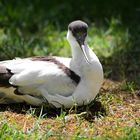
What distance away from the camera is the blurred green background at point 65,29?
6414mm

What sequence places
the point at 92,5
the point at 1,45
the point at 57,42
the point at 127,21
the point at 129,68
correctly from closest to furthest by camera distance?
the point at 129,68 < the point at 1,45 < the point at 57,42 < the point at 127,21 < the point at 92,5

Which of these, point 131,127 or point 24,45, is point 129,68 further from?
point 131,127

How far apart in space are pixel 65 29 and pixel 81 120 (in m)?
3.16

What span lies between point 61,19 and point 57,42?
109 cm

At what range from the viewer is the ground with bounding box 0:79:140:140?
14.0ft

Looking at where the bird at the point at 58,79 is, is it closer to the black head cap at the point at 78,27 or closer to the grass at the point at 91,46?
the black head cap at the point at 78,27

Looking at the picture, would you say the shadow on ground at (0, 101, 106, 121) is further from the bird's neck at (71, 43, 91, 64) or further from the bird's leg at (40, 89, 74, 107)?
the bird's neck at (71, 43, 91, 64)

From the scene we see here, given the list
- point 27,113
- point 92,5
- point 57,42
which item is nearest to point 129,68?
point 57,42

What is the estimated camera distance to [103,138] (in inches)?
165

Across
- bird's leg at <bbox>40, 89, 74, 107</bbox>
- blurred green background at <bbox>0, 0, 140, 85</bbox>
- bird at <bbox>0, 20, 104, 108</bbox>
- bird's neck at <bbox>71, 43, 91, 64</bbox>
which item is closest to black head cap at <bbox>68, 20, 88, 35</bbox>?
bird at <bbox>0, 20, 104, 108</bbox>

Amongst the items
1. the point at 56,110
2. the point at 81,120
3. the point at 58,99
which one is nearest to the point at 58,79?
the point at 58,99

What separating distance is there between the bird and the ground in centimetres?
10

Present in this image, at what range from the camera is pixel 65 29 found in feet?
25.0

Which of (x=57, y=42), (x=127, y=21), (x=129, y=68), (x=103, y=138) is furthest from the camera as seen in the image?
(x=127, y=21)
